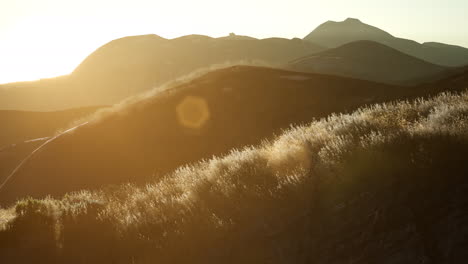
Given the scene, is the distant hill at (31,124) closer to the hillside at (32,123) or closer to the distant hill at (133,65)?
the hillside at (32,123)

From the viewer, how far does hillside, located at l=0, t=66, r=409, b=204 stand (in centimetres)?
2256

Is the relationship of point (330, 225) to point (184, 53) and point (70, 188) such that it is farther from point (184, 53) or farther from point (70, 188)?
point (184, 53)

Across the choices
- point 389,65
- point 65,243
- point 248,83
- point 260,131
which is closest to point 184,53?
point 389,65

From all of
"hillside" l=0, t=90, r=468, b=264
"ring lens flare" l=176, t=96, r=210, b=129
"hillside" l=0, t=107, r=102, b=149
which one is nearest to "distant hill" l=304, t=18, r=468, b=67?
"hillside" l=0, t=107, r=102, b=149

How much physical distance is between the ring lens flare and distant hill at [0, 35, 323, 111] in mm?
79180

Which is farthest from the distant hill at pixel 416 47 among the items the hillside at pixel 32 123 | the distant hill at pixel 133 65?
the hillside at pixel 32 123

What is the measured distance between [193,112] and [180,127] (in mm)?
2094

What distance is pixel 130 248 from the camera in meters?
7.79

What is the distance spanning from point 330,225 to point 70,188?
19.0m

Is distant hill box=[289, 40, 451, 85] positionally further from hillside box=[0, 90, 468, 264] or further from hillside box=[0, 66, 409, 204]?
hillside box=[0, 90, 468, 264]

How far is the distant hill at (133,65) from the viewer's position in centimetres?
10644

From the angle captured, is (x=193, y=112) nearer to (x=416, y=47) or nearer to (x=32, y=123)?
(x=32, y=123)

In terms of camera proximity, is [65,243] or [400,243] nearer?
[400,243]

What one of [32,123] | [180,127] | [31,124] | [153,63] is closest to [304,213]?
[180,127]
